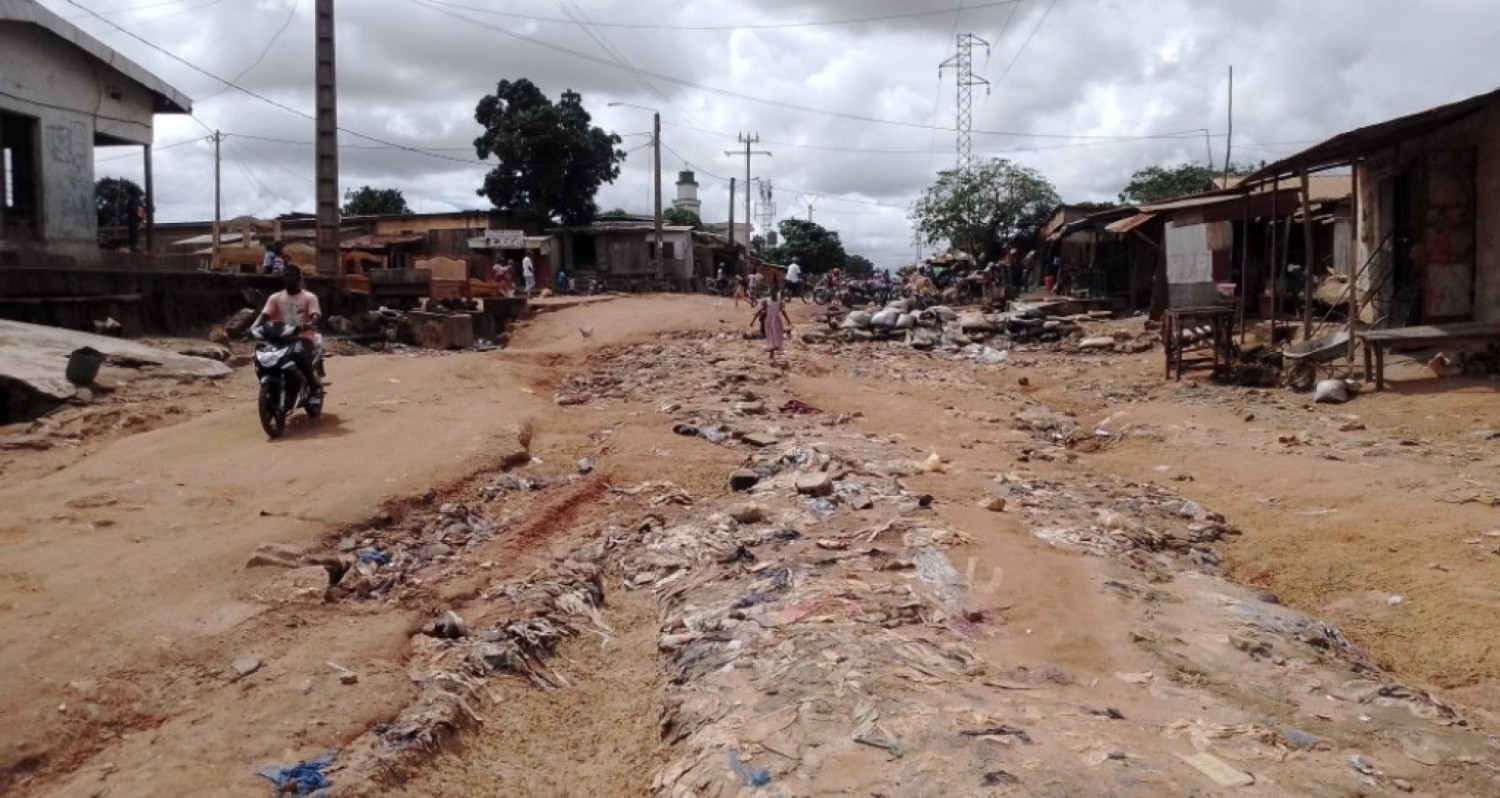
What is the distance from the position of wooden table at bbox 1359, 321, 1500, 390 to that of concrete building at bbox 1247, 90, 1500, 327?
843mm

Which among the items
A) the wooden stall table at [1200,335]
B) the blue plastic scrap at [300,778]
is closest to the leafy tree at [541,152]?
the wooden stall table at [1200,335]

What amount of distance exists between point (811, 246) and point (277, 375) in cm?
5290

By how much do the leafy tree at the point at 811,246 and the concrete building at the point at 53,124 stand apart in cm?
4130

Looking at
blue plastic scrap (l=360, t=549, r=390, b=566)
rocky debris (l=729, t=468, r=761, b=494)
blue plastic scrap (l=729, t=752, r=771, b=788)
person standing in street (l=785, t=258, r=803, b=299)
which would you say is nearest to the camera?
blue plastic scrap (l=729, t=752, r=771, b=788)

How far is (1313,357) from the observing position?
41.4ft

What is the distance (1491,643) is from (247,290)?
16993mm

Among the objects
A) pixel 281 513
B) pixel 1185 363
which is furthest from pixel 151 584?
pixel 1185 363

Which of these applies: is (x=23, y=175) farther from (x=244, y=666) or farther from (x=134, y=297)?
(x=244, y=666)

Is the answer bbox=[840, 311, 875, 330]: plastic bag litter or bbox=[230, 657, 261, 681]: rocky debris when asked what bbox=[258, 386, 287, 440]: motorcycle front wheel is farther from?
bbox=[840, 311, 875, 330]: plastic bag litter

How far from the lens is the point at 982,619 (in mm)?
5000

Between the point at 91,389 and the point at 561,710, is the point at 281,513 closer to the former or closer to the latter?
the point at 561,710

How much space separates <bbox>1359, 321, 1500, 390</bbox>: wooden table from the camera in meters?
11.1

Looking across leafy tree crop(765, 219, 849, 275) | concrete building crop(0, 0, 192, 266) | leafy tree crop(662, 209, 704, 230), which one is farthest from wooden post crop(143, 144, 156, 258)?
leafy tree crop(765, 219, 849, 275)

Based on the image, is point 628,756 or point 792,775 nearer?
point 792,775
